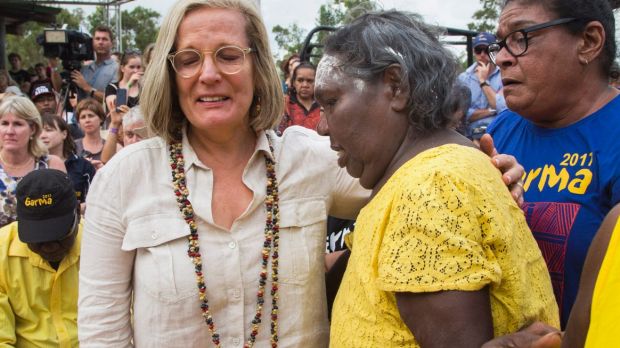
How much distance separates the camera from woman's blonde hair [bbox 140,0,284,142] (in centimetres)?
209

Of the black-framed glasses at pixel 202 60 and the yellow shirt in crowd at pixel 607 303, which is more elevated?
the black-framed glasses at pixel 202 60

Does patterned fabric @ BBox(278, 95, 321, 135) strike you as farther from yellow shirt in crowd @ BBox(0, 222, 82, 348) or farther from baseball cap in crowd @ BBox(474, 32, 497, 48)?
yellow shirt in crowd @ BBox(0, 222, 82, 348)

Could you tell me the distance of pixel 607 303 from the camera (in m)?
1.14

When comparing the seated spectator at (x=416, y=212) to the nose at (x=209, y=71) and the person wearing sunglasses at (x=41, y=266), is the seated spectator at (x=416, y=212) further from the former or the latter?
the person wearing sunglasses at (x=41, y=266)

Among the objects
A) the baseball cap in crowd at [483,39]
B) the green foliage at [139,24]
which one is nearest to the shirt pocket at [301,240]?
the baseball cap in crowd at [483,39]

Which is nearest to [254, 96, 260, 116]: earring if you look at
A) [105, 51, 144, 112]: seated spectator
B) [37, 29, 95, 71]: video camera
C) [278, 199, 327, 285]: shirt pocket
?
[278, 199, 327, 285]: shirt pocket

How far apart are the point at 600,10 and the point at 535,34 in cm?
23

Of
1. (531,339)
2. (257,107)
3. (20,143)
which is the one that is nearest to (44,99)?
(20,143)

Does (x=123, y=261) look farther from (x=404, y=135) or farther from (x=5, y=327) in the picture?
(x=5, y=327)

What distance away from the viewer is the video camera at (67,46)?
376 inches

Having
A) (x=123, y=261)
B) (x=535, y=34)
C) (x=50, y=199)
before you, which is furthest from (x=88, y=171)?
(x=535, y=34)

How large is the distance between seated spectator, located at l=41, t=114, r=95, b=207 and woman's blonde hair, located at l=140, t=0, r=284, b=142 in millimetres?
4019

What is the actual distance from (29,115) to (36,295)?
2.76 m

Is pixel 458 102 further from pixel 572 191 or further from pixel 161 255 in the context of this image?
pixel 161 255
